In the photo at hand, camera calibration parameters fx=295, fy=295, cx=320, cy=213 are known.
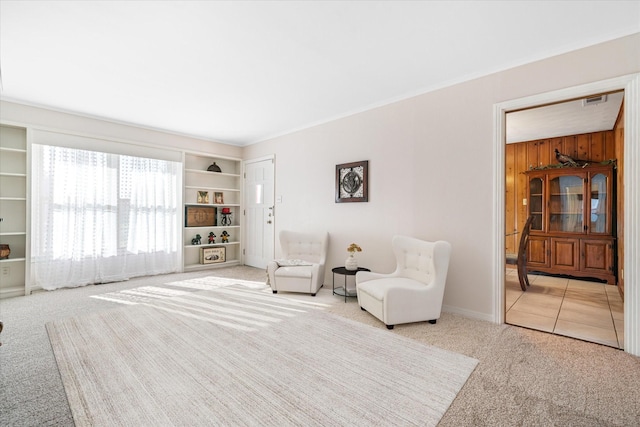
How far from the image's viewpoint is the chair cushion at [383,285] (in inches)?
120

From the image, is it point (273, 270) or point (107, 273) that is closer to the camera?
point (273, 270)

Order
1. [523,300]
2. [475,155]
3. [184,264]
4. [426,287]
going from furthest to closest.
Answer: [184,264] → [523,300] → [475,155] → [426,287]

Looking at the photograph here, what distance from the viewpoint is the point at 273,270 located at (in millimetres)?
4250

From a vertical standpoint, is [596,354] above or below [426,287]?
below

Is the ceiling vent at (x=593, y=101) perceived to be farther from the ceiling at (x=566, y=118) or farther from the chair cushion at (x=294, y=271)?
the chair cushion at (x=294, y=271)

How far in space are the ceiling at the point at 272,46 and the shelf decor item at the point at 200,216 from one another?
2.25 metres

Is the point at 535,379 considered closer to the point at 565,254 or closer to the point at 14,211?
the point at 565,254

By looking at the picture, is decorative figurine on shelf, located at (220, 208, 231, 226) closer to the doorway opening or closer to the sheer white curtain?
the sheer white curtain

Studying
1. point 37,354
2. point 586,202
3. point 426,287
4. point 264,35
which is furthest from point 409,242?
point 586,202

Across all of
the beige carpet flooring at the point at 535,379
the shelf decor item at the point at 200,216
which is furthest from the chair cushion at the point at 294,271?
the shelf decor item at the point at 200,216

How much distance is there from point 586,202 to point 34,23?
25.0 feet

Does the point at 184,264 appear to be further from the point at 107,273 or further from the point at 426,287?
the point at 426,287

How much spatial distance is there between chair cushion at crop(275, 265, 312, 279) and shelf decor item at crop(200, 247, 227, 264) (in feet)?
8.13

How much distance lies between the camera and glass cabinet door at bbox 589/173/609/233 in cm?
499
